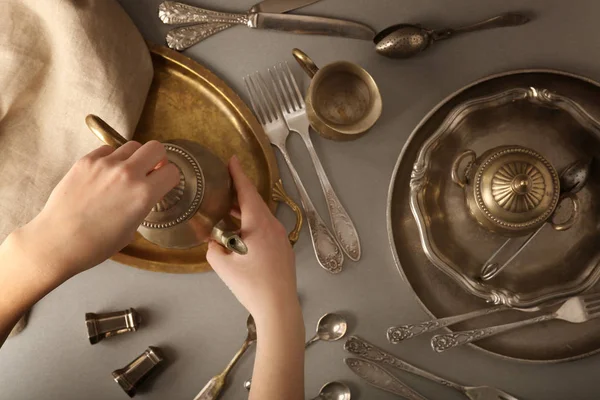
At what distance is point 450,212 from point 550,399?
0.33 m

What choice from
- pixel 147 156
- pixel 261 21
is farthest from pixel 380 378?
pixel 261 21

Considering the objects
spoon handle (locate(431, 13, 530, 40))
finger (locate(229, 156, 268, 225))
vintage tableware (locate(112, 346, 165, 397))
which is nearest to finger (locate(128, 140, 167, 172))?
finger (locate(229, 156, 268, 225))

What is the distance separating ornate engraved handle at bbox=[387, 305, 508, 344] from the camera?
2.16 feet

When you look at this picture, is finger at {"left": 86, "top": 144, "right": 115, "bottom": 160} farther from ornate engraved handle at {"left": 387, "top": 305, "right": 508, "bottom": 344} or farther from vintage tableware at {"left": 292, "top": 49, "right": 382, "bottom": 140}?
ornate engraved handle at {"left": 387, "top": 305, "right": 508, "bottom": 344}

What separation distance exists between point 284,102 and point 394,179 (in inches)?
8.0

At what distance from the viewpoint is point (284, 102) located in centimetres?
69

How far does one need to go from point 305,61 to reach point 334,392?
49cm

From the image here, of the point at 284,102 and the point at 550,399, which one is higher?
the point at 284,102

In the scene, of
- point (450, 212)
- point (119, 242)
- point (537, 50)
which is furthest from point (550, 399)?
point (119, 242)

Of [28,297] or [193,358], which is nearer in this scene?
[28,297]

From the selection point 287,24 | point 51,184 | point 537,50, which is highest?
point 537,50

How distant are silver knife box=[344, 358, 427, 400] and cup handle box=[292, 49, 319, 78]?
429 mm

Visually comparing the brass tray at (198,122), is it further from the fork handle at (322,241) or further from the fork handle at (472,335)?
the fork handle at (472,335)

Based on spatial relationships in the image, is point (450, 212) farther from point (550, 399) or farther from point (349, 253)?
point (550, 399)
